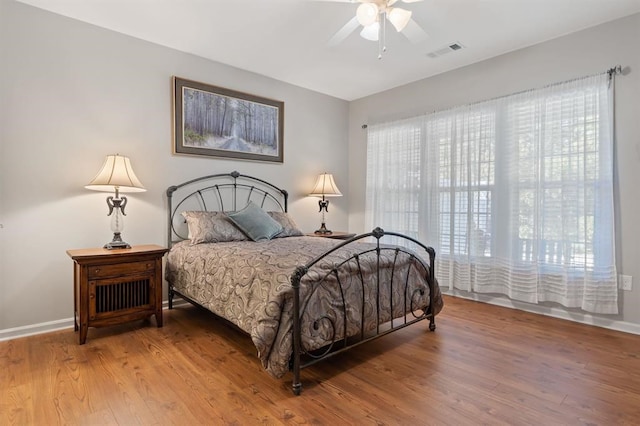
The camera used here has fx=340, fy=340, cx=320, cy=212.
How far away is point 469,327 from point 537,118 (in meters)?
2.10

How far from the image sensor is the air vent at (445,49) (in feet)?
11.0

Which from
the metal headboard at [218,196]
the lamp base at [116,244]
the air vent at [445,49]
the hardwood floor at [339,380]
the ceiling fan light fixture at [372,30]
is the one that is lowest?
the hardwood floor at [339,380]

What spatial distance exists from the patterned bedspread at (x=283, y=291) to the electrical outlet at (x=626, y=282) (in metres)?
1.53

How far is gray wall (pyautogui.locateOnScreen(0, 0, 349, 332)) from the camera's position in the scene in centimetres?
267

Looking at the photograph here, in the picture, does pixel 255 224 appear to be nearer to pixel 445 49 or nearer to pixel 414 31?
pixel 414 31

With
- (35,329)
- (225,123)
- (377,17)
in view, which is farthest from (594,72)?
(35,329)

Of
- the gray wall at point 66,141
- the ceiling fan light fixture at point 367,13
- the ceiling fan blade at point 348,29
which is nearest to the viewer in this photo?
the ceiling fan light fixture at point 367,13

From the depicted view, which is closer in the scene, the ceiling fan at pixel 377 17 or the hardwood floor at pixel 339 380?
the hardwood floor at pixel 339 380

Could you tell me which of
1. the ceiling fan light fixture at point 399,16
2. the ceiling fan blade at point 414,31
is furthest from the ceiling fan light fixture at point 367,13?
the ceiling fan blade at point 414,31

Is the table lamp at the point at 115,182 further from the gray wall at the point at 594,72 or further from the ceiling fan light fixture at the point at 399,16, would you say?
the gray wall at the point at 594,72

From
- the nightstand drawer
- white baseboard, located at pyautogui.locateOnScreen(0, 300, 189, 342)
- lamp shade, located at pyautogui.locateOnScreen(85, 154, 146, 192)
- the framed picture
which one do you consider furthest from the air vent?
white baseboard, located at pyautogui.locateOnScreen(0, 300, 189, 342)

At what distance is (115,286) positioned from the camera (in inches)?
106

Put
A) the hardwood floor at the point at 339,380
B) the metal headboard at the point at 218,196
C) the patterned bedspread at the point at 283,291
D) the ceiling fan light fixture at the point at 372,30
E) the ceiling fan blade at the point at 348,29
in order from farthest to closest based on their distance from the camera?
the metal headboard at the point at 218,196, the ceiling fan light fixture at the point at 372,30, the ceiling fan blade at the point at 348,29, the patterned bedspread at the point at 283,291, the hardwood floor at the point at 339,380

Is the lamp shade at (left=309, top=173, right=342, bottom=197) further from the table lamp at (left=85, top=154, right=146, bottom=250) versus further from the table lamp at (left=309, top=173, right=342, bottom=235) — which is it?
the table lamp at (left=85, top=154, right=146, bottom=250)
